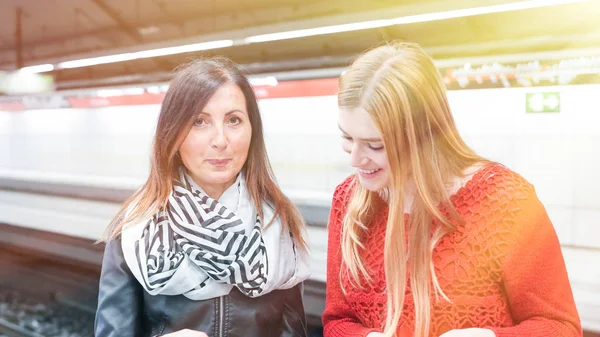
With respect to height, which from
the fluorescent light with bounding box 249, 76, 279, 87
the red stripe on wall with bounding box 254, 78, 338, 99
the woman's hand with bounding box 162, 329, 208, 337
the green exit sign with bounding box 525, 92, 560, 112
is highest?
the fluorescent light with bounding box 249, 76, 279, 87

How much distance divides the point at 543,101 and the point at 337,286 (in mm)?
1031

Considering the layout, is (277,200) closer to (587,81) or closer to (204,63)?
(204,63)

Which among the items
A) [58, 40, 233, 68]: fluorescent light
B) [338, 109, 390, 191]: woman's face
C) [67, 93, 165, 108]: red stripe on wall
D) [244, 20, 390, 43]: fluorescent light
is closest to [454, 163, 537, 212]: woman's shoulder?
[338, 109, 390, 191]: woman's face

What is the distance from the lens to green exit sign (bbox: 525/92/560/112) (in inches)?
68.8

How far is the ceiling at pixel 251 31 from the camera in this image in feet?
5.77

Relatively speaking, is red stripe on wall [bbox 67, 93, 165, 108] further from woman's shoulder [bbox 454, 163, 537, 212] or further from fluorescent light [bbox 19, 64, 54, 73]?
woman's shoulder [bbox 454, 163, 537, 212]

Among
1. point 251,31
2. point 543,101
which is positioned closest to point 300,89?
point 251,31

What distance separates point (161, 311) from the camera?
1299mm

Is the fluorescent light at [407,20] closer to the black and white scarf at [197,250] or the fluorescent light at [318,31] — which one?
the fluorescent light at [318,31]

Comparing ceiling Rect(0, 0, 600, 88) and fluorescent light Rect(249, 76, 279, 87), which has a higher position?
ceiling Rect(0, 0, 600, 88)

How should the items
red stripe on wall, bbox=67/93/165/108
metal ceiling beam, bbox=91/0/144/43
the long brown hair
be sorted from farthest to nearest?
metal ceiling beam, bbox=91/0/144/43
red stripe on wall, bbox=67/93/165/108
the long brown hair

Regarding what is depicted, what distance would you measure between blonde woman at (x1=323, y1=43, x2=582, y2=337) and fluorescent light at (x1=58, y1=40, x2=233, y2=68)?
5.64ft

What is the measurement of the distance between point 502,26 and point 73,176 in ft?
13.7

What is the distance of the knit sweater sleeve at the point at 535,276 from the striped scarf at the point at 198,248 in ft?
1.88
